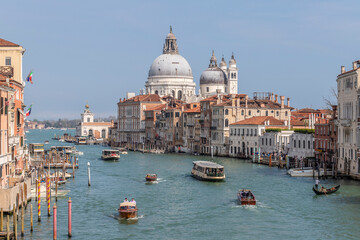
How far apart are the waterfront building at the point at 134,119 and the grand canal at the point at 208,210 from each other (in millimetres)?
55547

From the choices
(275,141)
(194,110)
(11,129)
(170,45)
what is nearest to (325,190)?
(11,129)

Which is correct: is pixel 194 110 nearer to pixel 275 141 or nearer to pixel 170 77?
pixel 275 141

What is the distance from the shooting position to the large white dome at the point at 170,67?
412 feet

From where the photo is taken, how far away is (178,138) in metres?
88.2

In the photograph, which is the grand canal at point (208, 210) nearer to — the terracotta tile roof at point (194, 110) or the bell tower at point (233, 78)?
the terracotta tile roof at point (194, 110)

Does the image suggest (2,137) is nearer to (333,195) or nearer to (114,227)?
(114,227)

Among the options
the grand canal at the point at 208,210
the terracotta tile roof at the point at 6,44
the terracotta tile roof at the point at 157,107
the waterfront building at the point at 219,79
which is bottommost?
the grand canal at the point at 208,210

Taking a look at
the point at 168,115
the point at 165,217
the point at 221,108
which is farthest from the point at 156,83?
the point at 165,217

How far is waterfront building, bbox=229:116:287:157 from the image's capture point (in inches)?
2640

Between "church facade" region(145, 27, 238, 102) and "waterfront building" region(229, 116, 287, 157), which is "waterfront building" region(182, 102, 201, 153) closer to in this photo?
"waterfront building" region(229, 116, 287, 157)

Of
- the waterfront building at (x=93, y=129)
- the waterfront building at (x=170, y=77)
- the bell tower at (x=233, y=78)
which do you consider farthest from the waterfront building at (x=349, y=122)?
the waterfront building at (x=93, y=129)

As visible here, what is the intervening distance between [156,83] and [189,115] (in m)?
40.3

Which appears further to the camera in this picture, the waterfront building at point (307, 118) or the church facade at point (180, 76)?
the church facade at point (180, 76)

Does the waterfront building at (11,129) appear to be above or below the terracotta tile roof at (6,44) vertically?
below
